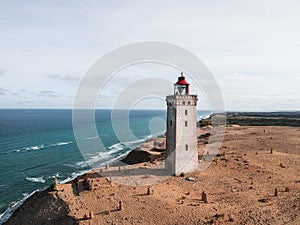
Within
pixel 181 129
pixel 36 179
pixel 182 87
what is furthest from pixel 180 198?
pixel 36 179

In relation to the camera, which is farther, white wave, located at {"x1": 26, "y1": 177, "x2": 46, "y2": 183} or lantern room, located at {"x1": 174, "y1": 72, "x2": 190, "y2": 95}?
white wave, located at {"x1": 26, "y1": 177, "x2": 46, "y2": 183}

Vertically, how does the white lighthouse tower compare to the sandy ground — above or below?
above

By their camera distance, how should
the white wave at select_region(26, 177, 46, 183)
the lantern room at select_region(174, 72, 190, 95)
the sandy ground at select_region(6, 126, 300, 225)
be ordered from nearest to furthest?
the sandy ground at select_region(6, 126, 300, 225)
the lantern room at select_region(174, 72, 190, 95)
the white wave at select_region(26, 177, 46, 183)

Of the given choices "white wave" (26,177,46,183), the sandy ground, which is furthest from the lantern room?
"white wave" (26,177,46,183)

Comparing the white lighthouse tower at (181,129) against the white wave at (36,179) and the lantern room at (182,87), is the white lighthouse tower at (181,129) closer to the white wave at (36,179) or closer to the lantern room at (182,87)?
the lantern room at (182,87)

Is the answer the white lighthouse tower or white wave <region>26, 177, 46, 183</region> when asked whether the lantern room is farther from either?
white wave <region>26, 177, 46, 183</region>

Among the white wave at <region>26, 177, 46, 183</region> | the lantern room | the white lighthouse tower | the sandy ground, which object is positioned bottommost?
the white wave at <region>26, 177, 46, 183</region>
